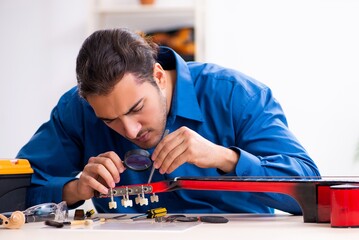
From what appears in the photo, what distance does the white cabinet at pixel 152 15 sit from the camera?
3.81 metres

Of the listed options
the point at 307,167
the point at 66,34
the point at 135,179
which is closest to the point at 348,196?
the point at 307,167

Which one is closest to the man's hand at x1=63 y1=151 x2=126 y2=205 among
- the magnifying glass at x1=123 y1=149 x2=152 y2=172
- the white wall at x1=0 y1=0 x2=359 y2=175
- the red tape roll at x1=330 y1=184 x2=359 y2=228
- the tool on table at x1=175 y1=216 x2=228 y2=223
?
the magnifying glass at x1=123 y1=149 x2=152 y2=172

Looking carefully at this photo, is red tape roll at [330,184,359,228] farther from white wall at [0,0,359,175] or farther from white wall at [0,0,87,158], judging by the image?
white wall at [0,0,87,158]

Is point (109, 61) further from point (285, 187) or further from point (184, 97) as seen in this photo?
point (285, 187)

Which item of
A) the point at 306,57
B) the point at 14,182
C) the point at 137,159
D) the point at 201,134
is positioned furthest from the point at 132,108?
the point at 306,57

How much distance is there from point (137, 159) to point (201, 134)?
1.18ft

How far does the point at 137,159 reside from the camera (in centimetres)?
190

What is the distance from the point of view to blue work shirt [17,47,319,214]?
2.07 m

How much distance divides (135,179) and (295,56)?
1.86 metres

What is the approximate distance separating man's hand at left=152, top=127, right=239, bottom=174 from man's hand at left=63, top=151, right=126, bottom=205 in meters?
0.11

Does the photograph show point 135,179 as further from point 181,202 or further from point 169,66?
point 169,66

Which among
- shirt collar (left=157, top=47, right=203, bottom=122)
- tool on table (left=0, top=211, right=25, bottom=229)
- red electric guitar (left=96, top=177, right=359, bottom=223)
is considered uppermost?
shirt collar (left=157, top=47, right=203, bottom=122)

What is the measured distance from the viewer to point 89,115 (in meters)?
2.30

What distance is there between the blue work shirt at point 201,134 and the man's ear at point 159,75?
0.16 feet
